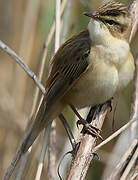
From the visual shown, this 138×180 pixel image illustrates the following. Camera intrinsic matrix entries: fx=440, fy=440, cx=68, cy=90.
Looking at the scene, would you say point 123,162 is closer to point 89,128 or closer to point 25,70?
point 89,128

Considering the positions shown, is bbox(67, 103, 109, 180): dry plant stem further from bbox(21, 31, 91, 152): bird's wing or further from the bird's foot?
bbox(21, 31, 91, 152): bird's wing

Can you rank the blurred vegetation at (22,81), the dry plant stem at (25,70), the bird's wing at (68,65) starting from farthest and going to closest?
the blurred vegetation at (22,81) → the bird's wing at (68,65) → the dry plant stem at (25,70)

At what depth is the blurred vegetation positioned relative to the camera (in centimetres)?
365

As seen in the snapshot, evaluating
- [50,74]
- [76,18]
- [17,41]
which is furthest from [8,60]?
[50,74]

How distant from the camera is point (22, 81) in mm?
3723

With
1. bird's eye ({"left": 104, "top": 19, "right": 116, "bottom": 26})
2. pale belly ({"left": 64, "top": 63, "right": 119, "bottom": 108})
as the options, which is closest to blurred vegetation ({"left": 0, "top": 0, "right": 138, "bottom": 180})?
pale belly ({"left": 64, "top": 63, "right": 119, "bottom": 108})

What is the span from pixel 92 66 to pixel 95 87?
14 centimetres

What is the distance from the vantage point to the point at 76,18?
3.77 metres

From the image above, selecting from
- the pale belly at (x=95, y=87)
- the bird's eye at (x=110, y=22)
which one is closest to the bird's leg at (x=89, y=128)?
the pale belly at (x=95, y=87)

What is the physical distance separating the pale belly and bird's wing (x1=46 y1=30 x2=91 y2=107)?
58 mm

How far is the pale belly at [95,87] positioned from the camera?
284cm

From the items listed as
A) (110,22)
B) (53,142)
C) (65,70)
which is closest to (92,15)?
(110,22)

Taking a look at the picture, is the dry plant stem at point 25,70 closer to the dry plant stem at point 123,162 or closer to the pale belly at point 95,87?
the pale belly at point 95,87

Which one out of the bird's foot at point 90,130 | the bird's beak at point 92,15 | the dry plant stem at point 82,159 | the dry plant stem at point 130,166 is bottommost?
the dry plant stem at point 130,166
